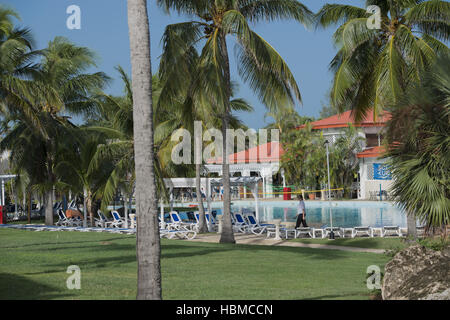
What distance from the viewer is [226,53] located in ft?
56.8

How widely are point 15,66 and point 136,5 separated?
16.3 meters

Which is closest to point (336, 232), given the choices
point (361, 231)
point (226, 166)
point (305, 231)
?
point (361, 231)

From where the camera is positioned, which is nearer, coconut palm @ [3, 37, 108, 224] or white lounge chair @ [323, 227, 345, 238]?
white lounge chair @ [323, 227, 345, 238]

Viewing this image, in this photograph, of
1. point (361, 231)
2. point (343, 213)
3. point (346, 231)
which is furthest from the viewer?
point (343, 213)

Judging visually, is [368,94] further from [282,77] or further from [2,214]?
[2,214]

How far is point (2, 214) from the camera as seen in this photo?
2908cm

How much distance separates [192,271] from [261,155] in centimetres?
3392

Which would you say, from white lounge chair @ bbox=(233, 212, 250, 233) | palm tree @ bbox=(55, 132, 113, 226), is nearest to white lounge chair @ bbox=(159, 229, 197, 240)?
white lounge chair @ bbox=(233, 212, 250, 233)

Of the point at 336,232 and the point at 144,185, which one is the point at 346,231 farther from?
→ the point at 144,185

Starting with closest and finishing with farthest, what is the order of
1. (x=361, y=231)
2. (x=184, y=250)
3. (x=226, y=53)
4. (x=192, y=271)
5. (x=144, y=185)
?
(x=144, y=185)
(x=192, y=271)
(x=184, y=250)
(x=226, y=53)
(x=361, y=231)

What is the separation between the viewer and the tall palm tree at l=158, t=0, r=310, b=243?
16.2 meters

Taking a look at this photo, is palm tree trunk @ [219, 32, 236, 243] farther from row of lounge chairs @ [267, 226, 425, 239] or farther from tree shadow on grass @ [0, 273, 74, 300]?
tree shadow on grass @ [0, 273, 74, 300]

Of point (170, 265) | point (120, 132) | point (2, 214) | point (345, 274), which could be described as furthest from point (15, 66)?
point (345, 274)

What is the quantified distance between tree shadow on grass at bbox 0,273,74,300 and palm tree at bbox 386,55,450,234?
18.8 feet
